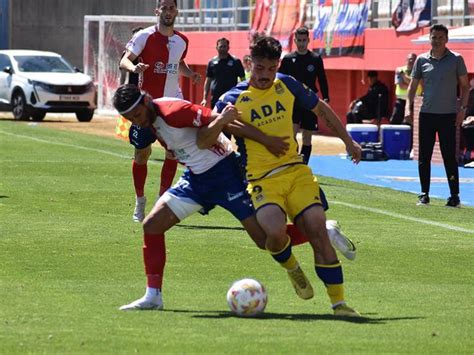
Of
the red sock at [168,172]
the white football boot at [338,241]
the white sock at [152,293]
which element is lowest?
the white sock at [152,293]

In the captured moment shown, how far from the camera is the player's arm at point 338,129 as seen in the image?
9.88m

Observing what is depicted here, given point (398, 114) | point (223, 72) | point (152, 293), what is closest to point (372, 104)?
point (398, 114)

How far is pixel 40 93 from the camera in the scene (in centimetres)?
3978

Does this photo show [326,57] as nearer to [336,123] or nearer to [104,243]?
[104,243]

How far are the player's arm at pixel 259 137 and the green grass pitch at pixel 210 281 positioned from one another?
40.3 inches

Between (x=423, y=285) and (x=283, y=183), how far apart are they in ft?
6.47

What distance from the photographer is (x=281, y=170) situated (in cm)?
975

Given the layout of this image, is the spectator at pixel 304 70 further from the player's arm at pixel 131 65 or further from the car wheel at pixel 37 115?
the car wheel at pixel 37 115

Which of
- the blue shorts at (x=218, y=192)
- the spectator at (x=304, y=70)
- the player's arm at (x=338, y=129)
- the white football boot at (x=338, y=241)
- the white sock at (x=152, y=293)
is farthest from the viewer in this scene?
the spectator at (x=304, y=70)

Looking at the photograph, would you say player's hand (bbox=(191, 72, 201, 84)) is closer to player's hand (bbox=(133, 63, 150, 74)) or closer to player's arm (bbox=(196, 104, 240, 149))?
player's hand (bbox=(133, 63, 150, 74))

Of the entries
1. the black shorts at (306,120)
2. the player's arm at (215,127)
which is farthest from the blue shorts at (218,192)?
the black shorts at (306,120)

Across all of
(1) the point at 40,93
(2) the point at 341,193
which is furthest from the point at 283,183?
(1) the point at 40,93

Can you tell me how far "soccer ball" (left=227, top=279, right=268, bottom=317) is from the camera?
9305 mm

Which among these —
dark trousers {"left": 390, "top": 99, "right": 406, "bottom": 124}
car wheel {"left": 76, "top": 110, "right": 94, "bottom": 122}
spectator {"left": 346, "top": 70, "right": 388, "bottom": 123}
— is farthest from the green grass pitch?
car wheel {"left": 76, "top": 110, "right": 94, "bottom": 122}
